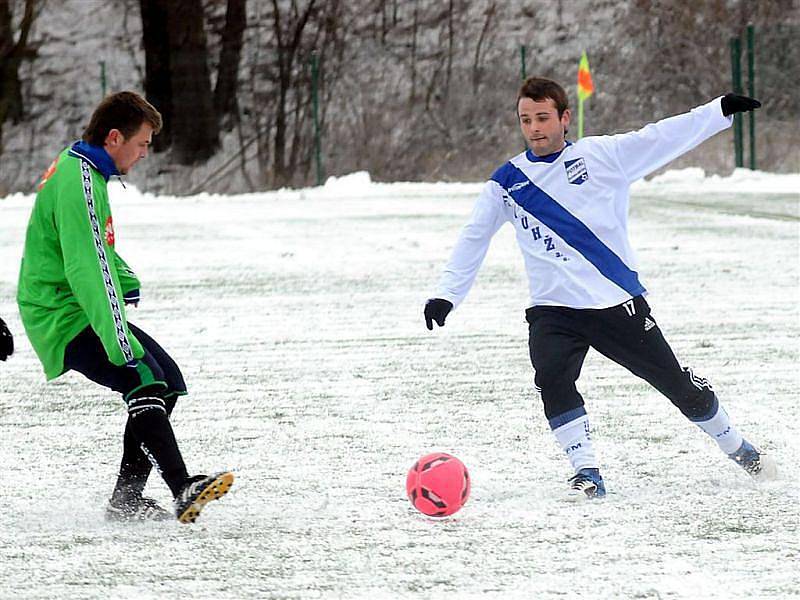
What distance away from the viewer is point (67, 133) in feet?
105

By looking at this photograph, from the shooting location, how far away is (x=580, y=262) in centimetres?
498

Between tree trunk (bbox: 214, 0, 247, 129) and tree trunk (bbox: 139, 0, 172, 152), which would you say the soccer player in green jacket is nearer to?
tree trunk (bbox: 139, 0, 172, 152)

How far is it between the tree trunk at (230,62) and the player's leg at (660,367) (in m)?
25.4

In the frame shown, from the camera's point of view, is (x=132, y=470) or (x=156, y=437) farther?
(x=132, y=470)

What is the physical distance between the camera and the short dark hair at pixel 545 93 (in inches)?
197

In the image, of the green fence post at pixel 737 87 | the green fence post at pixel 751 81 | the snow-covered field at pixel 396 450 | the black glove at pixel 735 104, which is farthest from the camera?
the green fence post at pixel 737 87

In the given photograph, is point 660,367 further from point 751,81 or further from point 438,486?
point 751,81

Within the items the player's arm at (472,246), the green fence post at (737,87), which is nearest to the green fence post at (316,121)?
the green fence post at (737,87)

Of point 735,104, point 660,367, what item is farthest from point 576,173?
point 660,367

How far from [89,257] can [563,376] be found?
1.69m

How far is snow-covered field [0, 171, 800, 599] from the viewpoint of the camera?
4.04 m

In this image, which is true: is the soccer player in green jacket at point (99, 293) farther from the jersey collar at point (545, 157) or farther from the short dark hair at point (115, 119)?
the jersey collar at point (545, 157)

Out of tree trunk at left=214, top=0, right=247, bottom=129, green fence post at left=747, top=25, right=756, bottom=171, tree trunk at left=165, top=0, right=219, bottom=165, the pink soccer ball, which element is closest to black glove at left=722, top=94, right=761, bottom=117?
the pink soccer ball

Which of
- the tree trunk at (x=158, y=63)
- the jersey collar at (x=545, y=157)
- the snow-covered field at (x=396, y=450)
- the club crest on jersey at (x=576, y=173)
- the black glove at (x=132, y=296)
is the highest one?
the tree trunk at (x=158, y=63)
